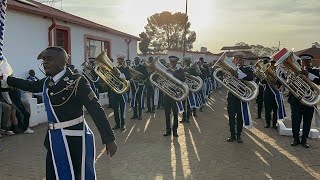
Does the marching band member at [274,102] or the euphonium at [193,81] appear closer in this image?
the marching band member at [274,102]

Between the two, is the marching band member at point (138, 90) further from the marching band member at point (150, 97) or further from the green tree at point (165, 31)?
the green tree at point (165, 31)

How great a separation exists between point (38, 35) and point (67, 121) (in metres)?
9.27

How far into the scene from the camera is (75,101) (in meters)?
3.90

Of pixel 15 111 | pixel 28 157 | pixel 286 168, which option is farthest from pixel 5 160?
pixel 286 168

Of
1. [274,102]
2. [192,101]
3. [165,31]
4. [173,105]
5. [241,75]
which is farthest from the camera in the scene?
[165,31]

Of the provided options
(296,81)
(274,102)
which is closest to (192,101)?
(274,102)

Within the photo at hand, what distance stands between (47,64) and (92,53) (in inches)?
508

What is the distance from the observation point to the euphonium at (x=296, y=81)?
7.50m

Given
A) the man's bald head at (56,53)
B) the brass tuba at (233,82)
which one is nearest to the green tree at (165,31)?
the brass tuba at (233,82)

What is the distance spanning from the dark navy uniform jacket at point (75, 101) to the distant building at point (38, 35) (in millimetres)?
5184

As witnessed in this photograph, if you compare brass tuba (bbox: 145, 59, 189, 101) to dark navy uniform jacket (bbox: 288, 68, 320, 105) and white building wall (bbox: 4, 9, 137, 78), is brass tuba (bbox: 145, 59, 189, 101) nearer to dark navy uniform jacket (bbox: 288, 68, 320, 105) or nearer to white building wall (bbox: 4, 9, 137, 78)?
dark navy uniform jacket (bbox: 288, 68, 320, 105)

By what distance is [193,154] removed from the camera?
7305 millimetres

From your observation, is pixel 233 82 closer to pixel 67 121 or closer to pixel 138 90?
pixel 138 90

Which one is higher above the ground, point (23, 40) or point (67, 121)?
point (23, 40)
